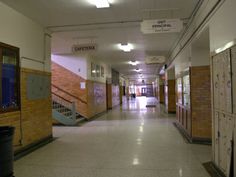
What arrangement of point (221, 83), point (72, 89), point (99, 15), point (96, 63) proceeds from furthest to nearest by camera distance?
point (96, 63)
point (72, 89)
point (99, 15)
point (221, 83)

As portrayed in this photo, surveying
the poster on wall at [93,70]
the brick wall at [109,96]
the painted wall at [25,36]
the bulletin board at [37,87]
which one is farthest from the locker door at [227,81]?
the brick wall at [109,96]

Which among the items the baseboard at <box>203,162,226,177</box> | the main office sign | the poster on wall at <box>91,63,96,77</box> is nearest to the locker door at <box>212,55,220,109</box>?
the baseboard at <box>203,162,226,177</box>

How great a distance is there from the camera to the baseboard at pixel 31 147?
17.4 feet

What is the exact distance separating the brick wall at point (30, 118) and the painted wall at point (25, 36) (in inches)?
16.7

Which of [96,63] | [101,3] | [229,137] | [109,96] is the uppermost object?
[101,3]

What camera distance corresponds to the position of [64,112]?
10812 millimetres

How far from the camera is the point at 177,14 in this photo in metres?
5.88

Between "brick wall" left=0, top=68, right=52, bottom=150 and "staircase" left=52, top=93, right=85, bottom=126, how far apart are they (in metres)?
2.99

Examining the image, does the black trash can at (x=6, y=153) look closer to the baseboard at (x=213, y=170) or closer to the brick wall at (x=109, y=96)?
the baseboard at (x=213, y=170)

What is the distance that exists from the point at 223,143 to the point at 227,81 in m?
1.08

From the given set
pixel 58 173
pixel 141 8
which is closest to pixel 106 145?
pixel 58 173

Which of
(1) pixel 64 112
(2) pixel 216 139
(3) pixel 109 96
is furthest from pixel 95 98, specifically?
(2) pixel 216 139

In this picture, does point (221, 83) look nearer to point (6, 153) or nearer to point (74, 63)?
point (6, 153)

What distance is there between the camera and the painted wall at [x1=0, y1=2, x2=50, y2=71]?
508 cm
